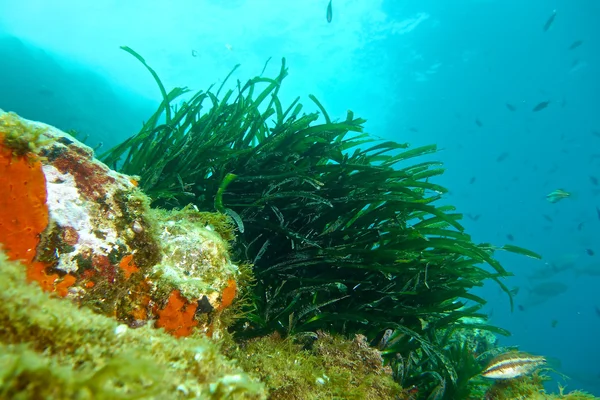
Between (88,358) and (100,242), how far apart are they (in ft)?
3.08

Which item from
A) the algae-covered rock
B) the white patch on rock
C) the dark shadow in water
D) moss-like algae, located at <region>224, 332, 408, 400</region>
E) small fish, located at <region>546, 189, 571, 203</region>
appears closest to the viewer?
the algae-covered rock

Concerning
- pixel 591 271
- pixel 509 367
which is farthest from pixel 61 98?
pixel 591 271

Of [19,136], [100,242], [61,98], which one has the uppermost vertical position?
[61,98]

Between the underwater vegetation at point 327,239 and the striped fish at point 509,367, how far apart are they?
29cm

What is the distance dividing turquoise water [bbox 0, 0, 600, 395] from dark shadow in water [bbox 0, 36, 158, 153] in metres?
0.18

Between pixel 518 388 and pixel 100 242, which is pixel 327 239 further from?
pixel 518 388

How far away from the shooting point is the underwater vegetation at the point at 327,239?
2.62m

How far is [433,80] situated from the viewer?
43469 mm

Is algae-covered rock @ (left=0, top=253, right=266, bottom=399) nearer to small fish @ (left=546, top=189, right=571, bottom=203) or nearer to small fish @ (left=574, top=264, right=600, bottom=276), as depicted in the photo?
small fish @ (left=546, top=189, right=571, bottom=203)

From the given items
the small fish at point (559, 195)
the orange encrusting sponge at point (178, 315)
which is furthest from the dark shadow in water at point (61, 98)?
the small fish at point (559, 195)

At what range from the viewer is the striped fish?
8.96ft

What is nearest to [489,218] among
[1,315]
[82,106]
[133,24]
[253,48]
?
[253,48]


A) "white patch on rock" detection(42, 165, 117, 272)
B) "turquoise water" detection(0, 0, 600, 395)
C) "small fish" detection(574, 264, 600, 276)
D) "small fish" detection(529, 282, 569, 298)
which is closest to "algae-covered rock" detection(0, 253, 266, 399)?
"white patch on rock" detection(42, 165, 117, 272)

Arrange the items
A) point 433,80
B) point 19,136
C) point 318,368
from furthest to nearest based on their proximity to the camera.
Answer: point 433,80 < point 318,368 < point 19,136
